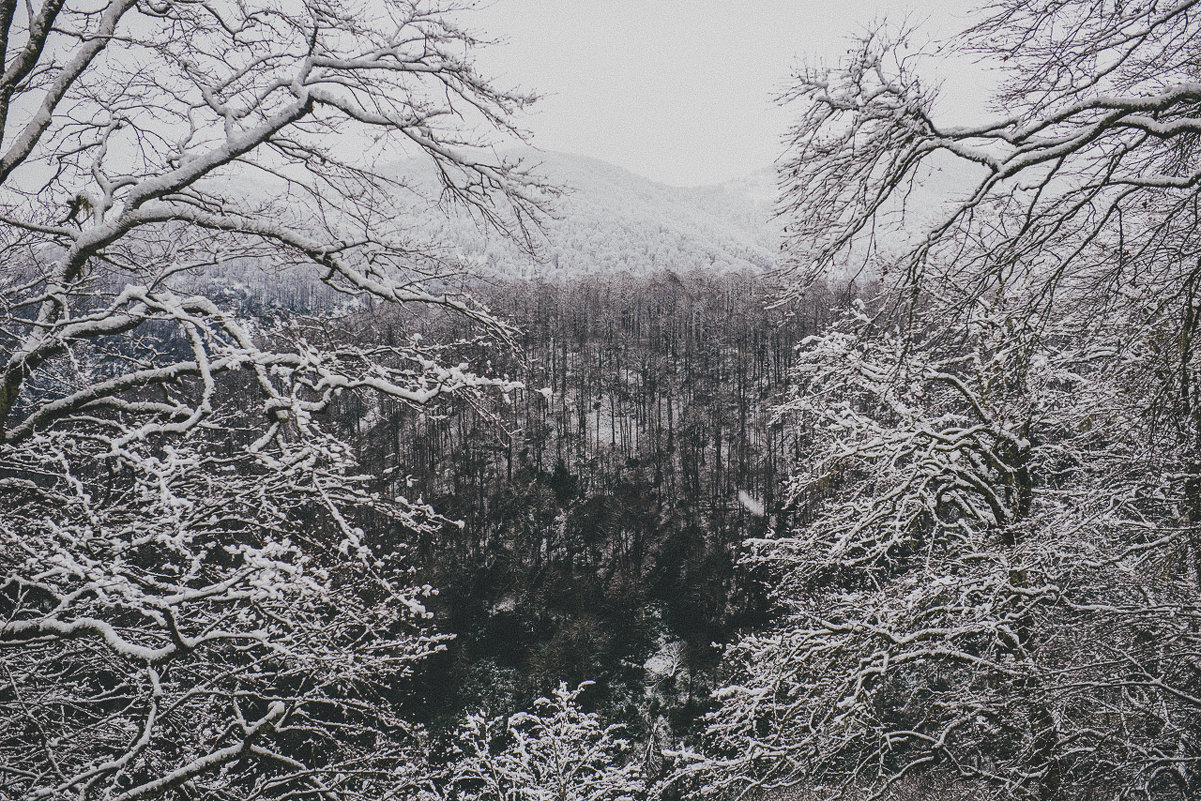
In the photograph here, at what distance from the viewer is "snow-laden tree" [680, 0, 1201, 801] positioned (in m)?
2.70

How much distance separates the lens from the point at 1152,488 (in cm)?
363

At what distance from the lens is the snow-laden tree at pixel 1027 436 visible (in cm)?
270

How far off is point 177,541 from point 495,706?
28069 mm

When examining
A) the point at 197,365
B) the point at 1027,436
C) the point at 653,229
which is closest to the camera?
the point at 197,365

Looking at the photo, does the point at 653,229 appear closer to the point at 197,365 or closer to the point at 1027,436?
the point at 1027,436

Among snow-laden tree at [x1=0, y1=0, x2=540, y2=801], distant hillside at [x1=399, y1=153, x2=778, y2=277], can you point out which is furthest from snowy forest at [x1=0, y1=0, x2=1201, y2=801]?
distant hillside at [x1=399, y1=153, x2=778, y2=277]

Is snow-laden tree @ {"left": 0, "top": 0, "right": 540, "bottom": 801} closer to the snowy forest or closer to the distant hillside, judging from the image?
the snowy forest

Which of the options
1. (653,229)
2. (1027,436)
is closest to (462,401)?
(1027,436)

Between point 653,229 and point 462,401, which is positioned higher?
point 653,229

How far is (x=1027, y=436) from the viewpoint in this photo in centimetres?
584

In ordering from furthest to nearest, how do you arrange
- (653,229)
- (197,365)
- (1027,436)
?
1. (653,229)
2. (1027,436)
3. (197,365)

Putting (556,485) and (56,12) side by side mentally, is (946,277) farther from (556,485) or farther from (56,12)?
(556,485)

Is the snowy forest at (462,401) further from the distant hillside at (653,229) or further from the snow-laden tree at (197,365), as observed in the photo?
the distant hillside at (653,229)

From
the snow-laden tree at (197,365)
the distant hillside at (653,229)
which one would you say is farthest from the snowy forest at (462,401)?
the distant hillside at (653,229)
